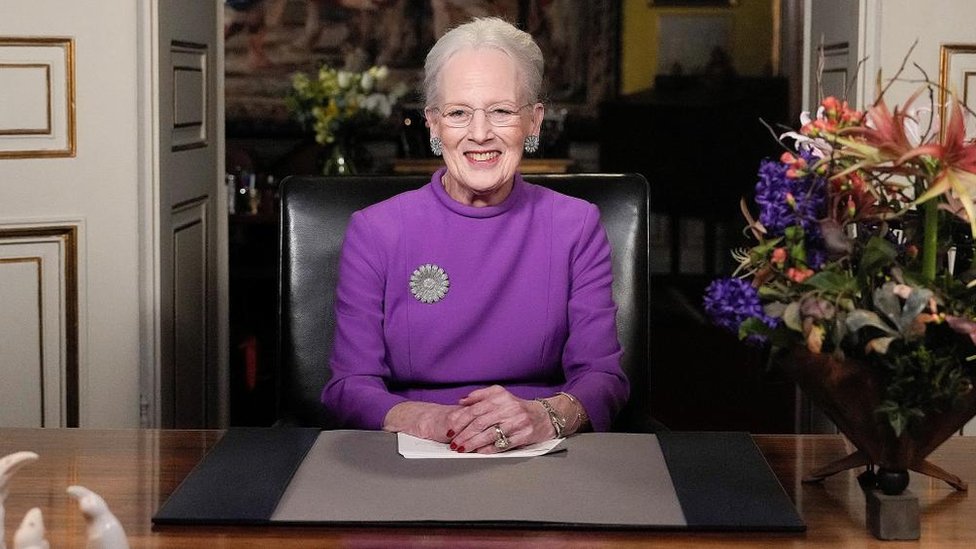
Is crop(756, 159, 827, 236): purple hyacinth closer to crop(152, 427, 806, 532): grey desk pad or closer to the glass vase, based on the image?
Result: crop(152, 427, 806, 532): grey desk pad

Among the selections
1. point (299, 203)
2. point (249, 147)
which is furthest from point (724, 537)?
point (249, 147)

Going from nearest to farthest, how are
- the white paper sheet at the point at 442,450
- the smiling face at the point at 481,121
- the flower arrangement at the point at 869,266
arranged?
the flower arrangement at the point at 869,266
the white paper sheet at the point at 442,450
the smiling face at the point at 481,121

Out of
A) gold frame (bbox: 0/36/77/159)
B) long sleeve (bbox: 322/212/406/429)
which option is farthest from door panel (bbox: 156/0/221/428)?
long sleeve (bbox: 322/212/406/429)

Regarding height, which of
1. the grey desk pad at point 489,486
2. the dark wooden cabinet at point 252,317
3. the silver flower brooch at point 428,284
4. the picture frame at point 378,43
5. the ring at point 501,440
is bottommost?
the dark wooden cabinet at point 252,317

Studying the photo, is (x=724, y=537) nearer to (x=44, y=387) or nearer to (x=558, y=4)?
(x=44, y=387)

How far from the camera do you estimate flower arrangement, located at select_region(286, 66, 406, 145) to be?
489 cm

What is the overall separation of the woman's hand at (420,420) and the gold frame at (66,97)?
60.0 inches

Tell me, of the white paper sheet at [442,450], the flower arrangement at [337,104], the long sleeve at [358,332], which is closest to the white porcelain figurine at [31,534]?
the white paper sheet at [442,450]

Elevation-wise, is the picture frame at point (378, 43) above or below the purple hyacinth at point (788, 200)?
above

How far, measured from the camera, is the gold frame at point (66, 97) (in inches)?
125

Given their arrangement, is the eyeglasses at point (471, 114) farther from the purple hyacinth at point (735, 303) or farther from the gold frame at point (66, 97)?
the gold frame at point (66, 97)

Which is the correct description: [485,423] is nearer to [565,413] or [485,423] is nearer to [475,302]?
[565,413]

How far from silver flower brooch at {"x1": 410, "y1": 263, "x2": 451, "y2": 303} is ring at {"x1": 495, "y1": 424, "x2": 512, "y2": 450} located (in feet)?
1.90

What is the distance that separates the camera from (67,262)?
10.8 feet
